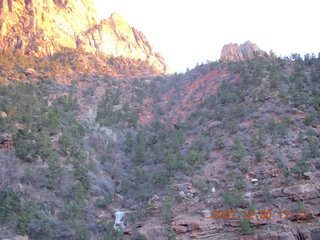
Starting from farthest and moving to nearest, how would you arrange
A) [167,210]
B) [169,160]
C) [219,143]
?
1. [219,143]
2. [169,160]
3. [167,210]

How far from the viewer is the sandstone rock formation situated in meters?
36.2

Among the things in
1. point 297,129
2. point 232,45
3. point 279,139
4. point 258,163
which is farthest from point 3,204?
point 232,45

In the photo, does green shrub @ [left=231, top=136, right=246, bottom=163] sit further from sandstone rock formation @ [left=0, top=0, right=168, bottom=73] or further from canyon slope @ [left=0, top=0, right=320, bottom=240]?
sandstone rock formation @ [left=0, top=0, right=168, bottom=73]

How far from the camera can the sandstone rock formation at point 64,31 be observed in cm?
3616

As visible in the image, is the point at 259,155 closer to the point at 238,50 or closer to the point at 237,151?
the point at 237,151

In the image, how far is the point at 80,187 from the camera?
15.7 meters

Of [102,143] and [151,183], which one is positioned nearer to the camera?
[151,183]

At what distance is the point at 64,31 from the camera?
4331 cm

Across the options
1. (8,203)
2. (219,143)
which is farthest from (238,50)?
(8,203)

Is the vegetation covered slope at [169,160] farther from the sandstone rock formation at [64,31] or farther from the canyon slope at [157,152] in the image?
the sandstone rock formation at [64,31]

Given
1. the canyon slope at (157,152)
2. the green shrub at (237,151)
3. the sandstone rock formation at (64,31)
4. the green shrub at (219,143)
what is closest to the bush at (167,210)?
the canyon slope at (157,152)

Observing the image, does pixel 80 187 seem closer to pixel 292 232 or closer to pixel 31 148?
pixel 31 148

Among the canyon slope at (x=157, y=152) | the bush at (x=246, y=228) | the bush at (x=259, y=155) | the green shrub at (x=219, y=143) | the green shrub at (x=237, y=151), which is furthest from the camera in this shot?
the green shrub at (x=219, y=143)

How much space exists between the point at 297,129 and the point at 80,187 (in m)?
12.8
